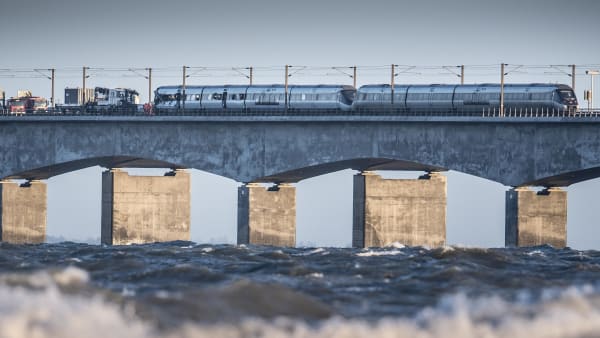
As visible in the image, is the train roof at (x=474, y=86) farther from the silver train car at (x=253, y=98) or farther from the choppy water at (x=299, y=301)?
the choppy water at (x=299, y=301)

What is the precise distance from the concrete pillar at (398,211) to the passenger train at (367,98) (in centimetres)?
560

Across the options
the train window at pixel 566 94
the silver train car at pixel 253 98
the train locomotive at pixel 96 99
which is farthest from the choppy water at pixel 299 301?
the train locomotive at pixel 96 99

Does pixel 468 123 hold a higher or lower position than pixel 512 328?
higher

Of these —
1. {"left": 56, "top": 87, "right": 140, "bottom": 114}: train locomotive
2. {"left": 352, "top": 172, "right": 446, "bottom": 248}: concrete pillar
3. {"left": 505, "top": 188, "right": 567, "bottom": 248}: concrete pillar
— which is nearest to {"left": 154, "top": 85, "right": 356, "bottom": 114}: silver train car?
{"left": 56, "top": 87, "right": 140, "bottom": 114}: train locomotive

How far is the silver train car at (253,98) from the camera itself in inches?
2953

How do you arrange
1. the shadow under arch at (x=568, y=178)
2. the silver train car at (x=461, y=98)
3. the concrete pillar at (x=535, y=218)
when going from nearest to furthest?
the shadow under arch at (x=568, y=178), the concrete pillar at (x=535, y=218), the silver train car at (x=461, y=98)

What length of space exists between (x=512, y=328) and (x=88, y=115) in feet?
194

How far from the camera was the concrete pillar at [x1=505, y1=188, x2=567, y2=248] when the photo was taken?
63781mm

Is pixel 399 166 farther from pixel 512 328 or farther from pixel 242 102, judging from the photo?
pixel 512 328

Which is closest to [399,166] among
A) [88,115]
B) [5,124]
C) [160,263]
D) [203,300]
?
[88,115]

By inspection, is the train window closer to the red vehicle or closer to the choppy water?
the choppy water

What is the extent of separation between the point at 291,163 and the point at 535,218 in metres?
16.3

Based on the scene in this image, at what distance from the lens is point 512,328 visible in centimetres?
2067

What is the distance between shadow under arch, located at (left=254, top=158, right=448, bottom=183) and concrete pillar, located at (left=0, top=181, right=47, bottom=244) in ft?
64.2
